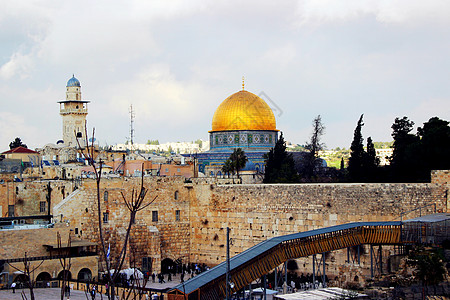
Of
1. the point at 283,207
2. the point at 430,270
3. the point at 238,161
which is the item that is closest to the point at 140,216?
the point at 283,207

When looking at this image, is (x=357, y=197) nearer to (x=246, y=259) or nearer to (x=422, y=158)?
(x=422, y=158)

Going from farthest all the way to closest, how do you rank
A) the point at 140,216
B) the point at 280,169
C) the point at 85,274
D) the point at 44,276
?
the point at 280,169 → the point at 140,216 → the point at 85,274 → the point at 44,276

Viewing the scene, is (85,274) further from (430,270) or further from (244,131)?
(244,131)

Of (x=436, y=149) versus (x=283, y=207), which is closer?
(x=436, y=149)

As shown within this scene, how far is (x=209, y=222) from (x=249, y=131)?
18.1 metres

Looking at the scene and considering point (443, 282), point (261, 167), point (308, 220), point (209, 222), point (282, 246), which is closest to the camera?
point (443, 282)

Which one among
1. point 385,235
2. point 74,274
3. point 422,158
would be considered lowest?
point 74,274

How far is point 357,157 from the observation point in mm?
31969

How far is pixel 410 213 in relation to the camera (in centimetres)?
2489

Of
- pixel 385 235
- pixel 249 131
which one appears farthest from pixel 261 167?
pixel 385 235

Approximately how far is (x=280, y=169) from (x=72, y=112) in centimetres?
1899

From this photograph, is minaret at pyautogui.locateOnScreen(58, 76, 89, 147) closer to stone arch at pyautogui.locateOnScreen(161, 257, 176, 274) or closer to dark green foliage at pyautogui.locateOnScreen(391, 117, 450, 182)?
stone arch at pyautogui.locateOnScreen(161, 257, 176, 274)

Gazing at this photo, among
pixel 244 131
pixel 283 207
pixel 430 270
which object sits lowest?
pixel 430 270

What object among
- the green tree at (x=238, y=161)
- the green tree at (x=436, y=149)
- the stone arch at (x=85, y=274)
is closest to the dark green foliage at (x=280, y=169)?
the green tree at (x=238, y=161)
